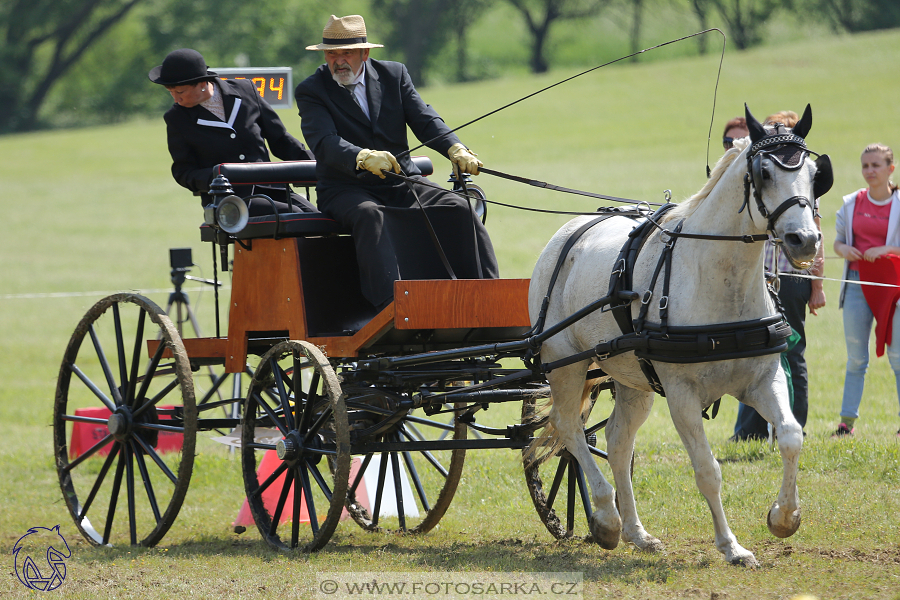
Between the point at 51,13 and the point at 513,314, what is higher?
the point at 51,13

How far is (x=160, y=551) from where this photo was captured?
590cm

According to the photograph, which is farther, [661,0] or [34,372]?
[661,0]

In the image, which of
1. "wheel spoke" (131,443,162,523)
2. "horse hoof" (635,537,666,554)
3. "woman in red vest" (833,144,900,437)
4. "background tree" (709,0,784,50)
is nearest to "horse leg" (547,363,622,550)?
"horse hoof" (635,537,666,554)

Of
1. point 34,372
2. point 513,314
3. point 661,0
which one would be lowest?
point 34,372

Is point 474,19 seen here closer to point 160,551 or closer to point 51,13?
point 51,13

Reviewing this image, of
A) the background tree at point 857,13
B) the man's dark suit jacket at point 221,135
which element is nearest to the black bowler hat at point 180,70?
the man's dark suit jacket at point 221,135

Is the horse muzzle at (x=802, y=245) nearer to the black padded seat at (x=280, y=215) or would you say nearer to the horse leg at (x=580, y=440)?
the horse leg at (x=580, y=440)

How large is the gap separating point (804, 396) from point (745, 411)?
0.44 meters

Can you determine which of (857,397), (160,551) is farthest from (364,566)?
(857,397)

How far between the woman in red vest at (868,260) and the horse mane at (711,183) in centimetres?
313

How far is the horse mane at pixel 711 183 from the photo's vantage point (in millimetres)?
4484

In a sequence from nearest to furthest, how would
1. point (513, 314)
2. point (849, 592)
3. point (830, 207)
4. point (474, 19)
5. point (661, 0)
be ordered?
point (849, 592) < point (513, 314) < point (830, 207) < point (661, 0) < point (474, 19)

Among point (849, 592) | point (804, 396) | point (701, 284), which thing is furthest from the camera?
point (804, 396)

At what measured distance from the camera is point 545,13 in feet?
196
